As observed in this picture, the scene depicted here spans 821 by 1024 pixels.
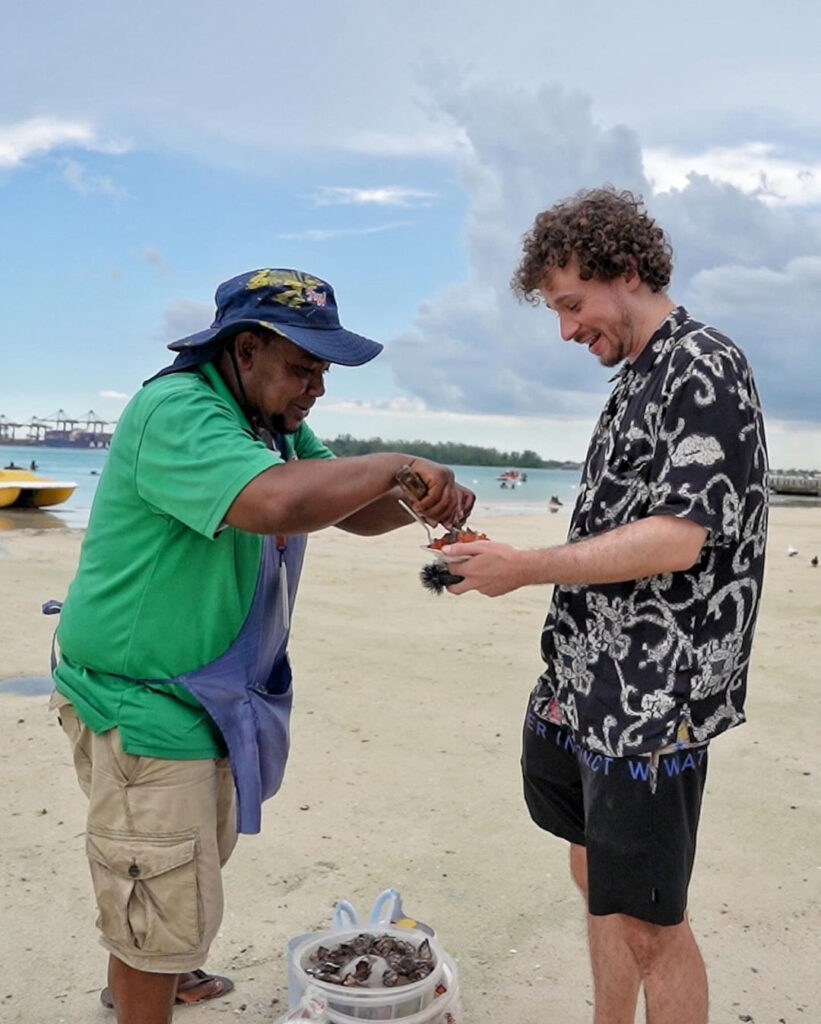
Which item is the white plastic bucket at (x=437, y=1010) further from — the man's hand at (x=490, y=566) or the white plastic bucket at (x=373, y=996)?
the man's hand at (x=490, y=566)

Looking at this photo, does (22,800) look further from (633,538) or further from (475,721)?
(633,538)

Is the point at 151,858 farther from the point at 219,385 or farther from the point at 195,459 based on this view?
the point at 219,385

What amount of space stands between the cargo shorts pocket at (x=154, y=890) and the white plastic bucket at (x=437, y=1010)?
22.2 inches

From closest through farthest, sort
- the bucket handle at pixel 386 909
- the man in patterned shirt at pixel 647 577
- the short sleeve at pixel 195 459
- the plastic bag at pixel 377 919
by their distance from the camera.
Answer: the short sleeve at pixel 195 459 < the man in patterned shirt at pixel 647 577 < the plastic bag at pixel 377 919 < the bucket handle at pixel 386 909

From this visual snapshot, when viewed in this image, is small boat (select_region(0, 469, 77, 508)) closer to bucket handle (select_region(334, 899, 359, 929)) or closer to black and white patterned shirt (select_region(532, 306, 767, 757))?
bucket handle (select_region(334, 899, 359, 929))

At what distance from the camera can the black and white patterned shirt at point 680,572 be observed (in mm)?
2719

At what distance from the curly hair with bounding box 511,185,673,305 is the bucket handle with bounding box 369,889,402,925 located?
87.2 inches

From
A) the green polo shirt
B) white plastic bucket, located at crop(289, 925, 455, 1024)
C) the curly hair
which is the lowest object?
white plastic bucket, located at crop(289, 925, 455, 1024)

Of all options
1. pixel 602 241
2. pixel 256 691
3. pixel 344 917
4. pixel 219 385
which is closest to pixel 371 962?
pixel 344 917

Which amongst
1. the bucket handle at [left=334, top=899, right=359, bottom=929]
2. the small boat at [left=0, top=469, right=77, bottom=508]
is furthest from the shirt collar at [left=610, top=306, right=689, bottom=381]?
the small boat at [left=0, top=469, right=77, bottom=508]

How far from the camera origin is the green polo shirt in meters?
2.77

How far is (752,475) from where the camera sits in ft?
9.21

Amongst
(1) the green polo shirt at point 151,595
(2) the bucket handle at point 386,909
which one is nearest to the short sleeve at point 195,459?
(1) the green polo shirt at point 151,595

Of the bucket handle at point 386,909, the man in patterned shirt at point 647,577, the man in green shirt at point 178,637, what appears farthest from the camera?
the bucket handle at point 386,909
